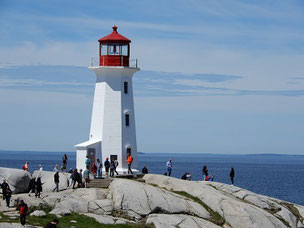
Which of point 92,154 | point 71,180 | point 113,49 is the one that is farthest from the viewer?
point 113,49

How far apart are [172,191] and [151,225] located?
6467mm

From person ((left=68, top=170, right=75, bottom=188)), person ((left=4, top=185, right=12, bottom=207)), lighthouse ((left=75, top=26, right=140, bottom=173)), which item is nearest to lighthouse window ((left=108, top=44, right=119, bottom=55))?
lighthouse ((left=75, top=26, right=140, bottom=173))

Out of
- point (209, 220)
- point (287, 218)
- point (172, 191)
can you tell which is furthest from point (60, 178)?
point (287, 218)

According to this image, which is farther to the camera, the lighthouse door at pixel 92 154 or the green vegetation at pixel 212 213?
the lighthouse door at pixel 92 154

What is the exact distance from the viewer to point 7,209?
36.7 metres

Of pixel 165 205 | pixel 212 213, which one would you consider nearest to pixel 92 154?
pixel 165 205

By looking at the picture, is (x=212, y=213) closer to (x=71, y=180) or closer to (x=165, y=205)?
(x=165, y=205)

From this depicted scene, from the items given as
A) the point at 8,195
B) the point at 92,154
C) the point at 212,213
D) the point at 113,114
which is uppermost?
the point at 113,114

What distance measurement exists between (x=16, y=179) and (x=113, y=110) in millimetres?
11086

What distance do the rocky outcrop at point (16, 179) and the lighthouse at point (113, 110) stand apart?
7278 mm

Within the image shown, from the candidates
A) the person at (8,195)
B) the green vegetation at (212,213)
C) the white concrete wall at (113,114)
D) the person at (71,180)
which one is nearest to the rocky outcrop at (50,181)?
the person at (71,180)

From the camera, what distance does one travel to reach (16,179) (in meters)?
41.3

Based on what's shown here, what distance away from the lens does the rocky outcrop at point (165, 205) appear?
37.3 m

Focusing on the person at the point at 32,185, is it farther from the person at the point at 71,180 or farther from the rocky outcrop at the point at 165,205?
the person at the point at 71,180
